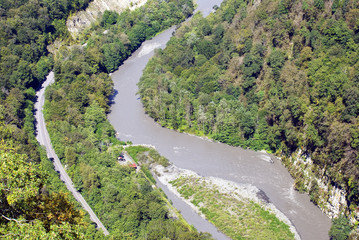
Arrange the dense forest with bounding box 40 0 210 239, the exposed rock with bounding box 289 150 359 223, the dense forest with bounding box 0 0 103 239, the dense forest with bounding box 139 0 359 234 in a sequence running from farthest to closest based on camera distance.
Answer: the dense forest with bounding box 139 0 359 234, the exposed rock with bounding box 289 150 359 223, the dense forest with bounding box 40 0 210 239, the dense forest with bounding box 0 0 103 239

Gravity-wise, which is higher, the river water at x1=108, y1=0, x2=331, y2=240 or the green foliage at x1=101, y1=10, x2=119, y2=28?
the green foliage at x1=101, y1=10, x2=119, y2=28

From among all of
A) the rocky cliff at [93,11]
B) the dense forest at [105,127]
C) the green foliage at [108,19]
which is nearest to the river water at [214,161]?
the dense forest at [105,127]

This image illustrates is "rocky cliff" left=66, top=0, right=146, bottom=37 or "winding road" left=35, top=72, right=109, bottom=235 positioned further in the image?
"rocky cliff" left=66, top=0, right=146, bottom=37

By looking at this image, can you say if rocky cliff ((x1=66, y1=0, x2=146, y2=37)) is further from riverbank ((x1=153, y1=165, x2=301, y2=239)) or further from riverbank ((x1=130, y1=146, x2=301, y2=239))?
riverbank ((x1=153, y1=165, x2=301, y2=239))

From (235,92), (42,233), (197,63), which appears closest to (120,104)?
(197,63)

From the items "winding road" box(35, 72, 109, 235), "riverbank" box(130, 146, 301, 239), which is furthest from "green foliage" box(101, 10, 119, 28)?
"riverbank" box(130, 146, 301, 239)

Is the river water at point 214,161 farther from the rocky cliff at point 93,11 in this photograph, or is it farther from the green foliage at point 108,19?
the rocky cliff at point 93,11

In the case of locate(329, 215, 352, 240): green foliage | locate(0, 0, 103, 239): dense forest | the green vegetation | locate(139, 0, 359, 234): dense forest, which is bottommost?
locate(329, 215, 352, 240): green foliage

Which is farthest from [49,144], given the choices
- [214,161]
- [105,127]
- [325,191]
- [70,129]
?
[325,191]
